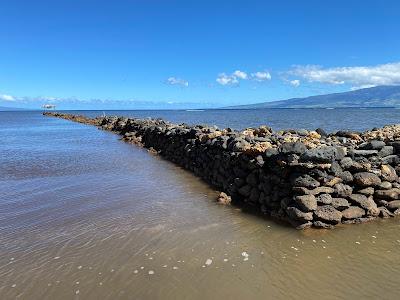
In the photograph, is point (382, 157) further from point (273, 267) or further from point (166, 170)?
point (166, 170)

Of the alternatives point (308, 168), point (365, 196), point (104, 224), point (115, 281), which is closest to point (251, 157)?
point (308, 168)

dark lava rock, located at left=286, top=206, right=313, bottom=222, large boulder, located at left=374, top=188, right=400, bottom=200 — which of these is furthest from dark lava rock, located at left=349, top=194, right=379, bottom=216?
dark lava rock, located at left=286, top=206, right=313, bottom=222

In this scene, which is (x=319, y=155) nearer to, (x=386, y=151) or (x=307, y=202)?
(x=307, y=202)

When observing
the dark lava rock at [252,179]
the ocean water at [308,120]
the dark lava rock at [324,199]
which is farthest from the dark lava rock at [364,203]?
the ocean water at [308,120]

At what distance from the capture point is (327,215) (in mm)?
9344

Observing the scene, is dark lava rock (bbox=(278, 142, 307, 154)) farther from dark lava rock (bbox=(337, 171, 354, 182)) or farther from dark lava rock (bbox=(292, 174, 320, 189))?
dark lava rock (bbox=(337, 171, 354, 182))

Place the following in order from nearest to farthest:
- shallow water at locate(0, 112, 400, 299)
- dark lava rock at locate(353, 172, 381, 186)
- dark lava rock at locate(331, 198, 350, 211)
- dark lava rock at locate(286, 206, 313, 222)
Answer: shallow water at locate(0, 112, 400, 299)
dark lava rock at locate(286, 206, 313, 222)
dark lava rock at locate(331, 198, 350, 211)
dark lava rock at locate(353, 172, 381, 186)

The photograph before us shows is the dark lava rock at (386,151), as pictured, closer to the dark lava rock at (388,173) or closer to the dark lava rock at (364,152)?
the dark lava rock at (364,152)

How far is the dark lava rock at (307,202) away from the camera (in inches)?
366

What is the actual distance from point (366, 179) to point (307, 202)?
69.4 inches

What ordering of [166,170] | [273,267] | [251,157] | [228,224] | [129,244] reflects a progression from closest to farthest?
[273,267] < [129,244] < [228,224] < [251,157] < [166,170]

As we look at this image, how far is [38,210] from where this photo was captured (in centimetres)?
1123

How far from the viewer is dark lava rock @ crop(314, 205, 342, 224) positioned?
9.32 m

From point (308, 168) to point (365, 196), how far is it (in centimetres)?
166
